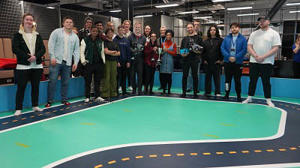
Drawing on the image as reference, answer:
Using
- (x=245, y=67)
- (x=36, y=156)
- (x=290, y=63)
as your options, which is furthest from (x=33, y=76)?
(x=290, y=63)

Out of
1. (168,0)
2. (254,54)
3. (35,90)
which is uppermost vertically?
(168,0)

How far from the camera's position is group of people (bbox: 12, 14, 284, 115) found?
159 inches

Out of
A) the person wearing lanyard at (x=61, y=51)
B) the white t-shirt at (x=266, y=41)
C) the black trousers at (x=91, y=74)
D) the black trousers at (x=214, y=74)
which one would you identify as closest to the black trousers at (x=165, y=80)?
the black trousers at (x=214, y=74)

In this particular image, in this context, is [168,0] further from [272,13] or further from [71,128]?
[71,128]

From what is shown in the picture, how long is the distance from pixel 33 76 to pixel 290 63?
266 inches

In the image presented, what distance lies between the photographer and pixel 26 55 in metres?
3.87

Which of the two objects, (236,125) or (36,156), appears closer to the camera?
(36,156)

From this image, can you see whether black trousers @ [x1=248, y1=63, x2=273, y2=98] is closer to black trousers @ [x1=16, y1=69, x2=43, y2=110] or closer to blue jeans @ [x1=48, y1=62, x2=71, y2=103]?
blue jeans @ [x1=48, y1=62, x2=71, y2=103]

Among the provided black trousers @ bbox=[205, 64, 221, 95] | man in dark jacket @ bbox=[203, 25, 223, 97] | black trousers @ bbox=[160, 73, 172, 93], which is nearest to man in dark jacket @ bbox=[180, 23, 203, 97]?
man in dark jacket @ bbox=[203, 25, 223, 97]

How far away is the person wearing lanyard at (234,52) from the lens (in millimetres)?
5098

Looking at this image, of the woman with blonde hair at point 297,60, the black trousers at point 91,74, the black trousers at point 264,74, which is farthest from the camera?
the woman with blonde hair at point 297,60

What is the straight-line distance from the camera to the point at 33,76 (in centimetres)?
409

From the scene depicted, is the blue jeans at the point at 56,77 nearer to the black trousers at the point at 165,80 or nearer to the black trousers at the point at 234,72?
the black trousers at the point at 165,80

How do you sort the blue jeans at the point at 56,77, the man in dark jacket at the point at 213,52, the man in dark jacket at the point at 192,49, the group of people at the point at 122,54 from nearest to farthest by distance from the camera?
the group of people at the point at 122,54 < the blue jeans at the point at 56,77 < the man in dark jacket at the point at 192,49 < the man in dark jacket at the point at 213,52
